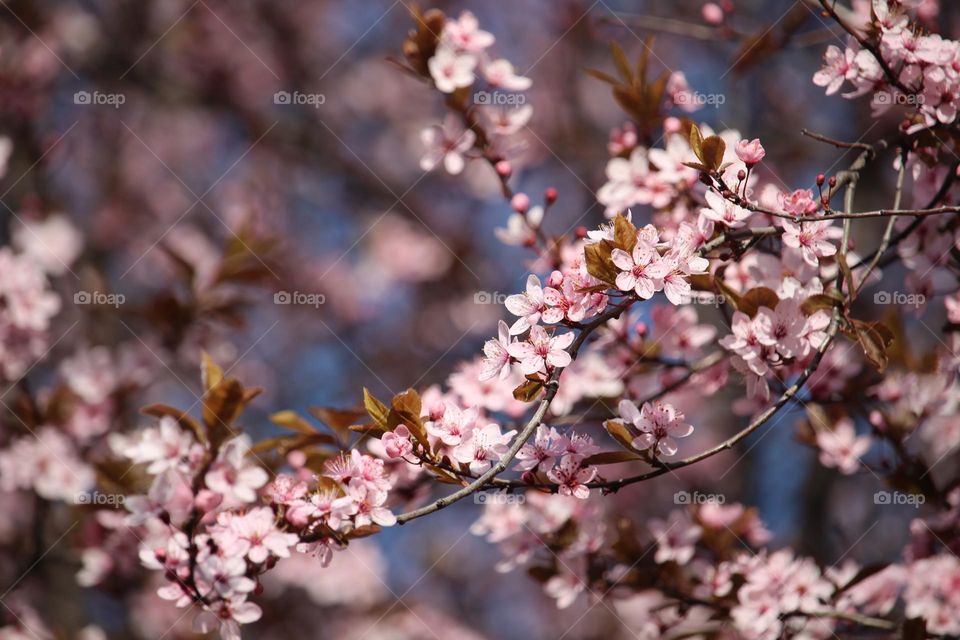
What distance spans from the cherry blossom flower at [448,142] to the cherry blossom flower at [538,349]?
0.80 metres

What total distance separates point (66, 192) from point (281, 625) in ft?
9.34

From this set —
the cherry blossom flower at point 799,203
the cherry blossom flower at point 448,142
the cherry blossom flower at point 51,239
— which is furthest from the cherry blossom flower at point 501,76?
the cherry blossom flower at point 51,239

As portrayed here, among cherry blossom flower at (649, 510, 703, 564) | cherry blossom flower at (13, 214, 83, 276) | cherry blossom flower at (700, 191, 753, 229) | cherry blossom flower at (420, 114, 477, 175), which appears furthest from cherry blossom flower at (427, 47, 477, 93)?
cherry blossom flower at (13, 214, 83, 276)

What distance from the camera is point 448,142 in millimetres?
2166

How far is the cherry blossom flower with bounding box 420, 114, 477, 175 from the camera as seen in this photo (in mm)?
2156

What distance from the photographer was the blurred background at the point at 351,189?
395cm

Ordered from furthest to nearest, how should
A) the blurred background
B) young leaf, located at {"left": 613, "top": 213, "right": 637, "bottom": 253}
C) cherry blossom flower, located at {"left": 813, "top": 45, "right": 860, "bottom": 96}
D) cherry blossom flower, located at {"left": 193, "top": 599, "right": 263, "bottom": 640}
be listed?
1. the blurred background
2. cherry blossom flower, located at {"left": 813, "top": 45, "right": 860, "bottom": 96}
3. cherry blossom flower, located at {"left": 193, "top": 599, "right": 263, "bottom": 640}
4. young leaf, located at {"left": 613, "top": 213, "right": 637, "bottom": 253}

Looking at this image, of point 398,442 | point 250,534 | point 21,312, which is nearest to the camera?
point 398,442

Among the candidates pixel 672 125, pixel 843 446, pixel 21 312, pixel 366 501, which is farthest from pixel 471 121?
pixel 21 312

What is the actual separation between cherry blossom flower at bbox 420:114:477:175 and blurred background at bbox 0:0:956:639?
1454mm

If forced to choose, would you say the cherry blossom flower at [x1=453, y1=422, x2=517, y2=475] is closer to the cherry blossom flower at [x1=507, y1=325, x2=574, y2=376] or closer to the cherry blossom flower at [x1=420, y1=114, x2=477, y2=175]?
the cherry blossom flower at [x1=507, y1=325, x2=574, y2=376]

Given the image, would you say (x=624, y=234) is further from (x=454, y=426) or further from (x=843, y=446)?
(x=843, y=446)

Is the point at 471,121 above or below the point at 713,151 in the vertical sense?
below

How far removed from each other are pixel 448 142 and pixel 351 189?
264 centimetres
